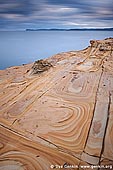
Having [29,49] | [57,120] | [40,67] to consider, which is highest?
[29,49]

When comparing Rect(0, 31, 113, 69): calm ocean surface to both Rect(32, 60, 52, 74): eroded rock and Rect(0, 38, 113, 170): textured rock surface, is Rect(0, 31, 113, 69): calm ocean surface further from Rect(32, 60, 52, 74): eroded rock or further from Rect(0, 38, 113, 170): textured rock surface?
Rect(0, 38, 113, 170): textured rock surface

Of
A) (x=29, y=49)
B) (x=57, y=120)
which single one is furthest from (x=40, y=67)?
(x=29, y=49)

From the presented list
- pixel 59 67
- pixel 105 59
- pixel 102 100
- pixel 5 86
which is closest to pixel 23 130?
pixel 102 100

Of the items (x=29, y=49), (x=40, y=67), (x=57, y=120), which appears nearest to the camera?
(x=57, y=120)

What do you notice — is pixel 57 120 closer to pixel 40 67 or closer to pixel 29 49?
pixel 40 67

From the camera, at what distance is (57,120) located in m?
3.79

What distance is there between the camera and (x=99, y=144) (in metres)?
3.13

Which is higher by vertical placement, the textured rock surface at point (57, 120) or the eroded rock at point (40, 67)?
the eroded rock at point (40, 67)

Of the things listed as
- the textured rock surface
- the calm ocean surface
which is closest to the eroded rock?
the textured rock surface

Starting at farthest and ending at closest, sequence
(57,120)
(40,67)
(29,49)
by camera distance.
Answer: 1. (29,49)
2. (40,67)
3. (57,120)

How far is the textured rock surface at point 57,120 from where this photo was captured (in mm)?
2908

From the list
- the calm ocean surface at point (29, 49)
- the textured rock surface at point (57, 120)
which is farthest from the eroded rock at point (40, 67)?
the calm ocean surface at point (29, 49)

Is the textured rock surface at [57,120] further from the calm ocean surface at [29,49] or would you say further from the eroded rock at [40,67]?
the calm ocean surface at [29,49]

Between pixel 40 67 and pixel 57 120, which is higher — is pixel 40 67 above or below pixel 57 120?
above
